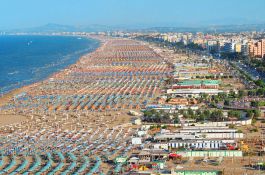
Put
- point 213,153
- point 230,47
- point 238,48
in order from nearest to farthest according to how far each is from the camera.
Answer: point 213,153
point 238,48
point 230,47

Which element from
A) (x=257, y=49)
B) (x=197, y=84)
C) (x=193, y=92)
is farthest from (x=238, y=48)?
(x=193, y=92)

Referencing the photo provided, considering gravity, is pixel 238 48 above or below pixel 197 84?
above

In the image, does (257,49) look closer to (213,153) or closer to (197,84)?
(197,84)

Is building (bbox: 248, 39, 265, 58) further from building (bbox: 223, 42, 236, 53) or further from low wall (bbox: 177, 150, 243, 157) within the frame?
low wall (bbox: 177, 150, 243, 157)

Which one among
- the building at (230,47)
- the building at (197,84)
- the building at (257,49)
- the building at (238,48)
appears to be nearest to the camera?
the building at (197,84)

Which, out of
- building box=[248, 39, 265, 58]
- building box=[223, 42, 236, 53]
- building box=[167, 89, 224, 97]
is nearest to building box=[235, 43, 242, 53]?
building box=[223, 42, 236, 53]

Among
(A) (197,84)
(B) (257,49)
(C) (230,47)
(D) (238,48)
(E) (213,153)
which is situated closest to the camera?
(E) (213,153)

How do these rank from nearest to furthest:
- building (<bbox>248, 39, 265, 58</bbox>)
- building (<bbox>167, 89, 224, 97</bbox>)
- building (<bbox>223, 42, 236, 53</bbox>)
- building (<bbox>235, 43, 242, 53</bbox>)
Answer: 1. building (<bbox>167, 89, 224, 97</bbox>)
2. building (<bbox>248, 39, 265, 58</bbox>)
3. building (<bbox>235, 43, 242, 53</bbox>)
4. building (<bbox>223, 42, 236, 53</bbox>)

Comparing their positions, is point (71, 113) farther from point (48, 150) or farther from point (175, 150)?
point (175, 150)

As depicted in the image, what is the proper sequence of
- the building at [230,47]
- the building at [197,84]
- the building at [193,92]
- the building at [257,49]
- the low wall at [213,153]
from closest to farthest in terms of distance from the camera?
the low wall at [213,153] < the building at [193,92] < the building at [197,84] < the building at [257,49] < the building at [230,47]

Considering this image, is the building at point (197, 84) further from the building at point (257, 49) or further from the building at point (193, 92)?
the building at point (257, 49)

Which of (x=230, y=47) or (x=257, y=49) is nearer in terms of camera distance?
(x=257, y=49)

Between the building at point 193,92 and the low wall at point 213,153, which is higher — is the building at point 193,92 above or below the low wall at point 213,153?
below

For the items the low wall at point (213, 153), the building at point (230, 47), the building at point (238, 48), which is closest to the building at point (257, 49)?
the building at point (238, 48)
